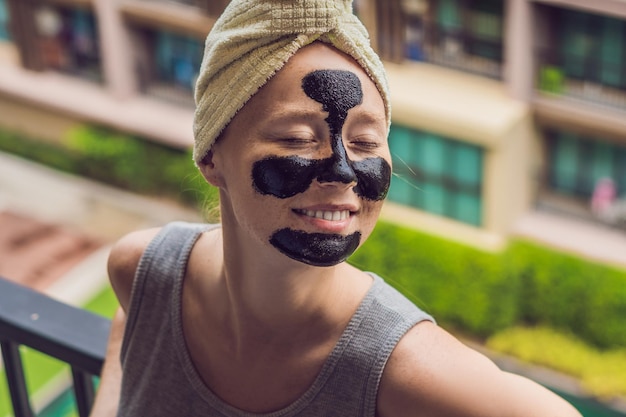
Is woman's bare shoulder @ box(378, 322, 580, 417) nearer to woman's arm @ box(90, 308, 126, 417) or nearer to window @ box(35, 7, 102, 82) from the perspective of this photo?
woman's arm @ box(90, 308, 126, 417)

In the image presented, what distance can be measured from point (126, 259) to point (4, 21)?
14.0 m

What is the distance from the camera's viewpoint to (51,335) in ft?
7.93

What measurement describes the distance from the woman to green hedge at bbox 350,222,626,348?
9371mm

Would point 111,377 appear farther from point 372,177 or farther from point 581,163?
point 581,163

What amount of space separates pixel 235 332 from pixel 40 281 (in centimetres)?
1127

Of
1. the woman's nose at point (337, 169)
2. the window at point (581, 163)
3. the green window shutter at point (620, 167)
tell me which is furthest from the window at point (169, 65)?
the woman's nose at point (337, 169)

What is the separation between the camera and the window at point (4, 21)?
15158 mm

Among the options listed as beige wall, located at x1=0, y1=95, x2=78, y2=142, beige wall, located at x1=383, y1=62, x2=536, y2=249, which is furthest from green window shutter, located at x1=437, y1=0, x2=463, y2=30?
beige wall, located at x1=0, y1=95, x2=78, y2=142

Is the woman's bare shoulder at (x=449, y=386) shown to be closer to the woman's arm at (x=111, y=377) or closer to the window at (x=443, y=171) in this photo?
the woman's arm at (x=111, y=377)

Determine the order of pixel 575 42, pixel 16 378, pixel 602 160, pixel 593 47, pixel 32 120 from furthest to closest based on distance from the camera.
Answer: pixel 32 120
pixel 602 160
pixel 575 42
pixel 593 47
pixel 16 378

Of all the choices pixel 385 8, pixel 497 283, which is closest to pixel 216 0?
pixel 385 8

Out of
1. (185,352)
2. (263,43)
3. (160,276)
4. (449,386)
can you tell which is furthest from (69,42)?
(449,386)

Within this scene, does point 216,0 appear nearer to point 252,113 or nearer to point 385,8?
point 385,8

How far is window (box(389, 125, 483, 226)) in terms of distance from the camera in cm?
1171
